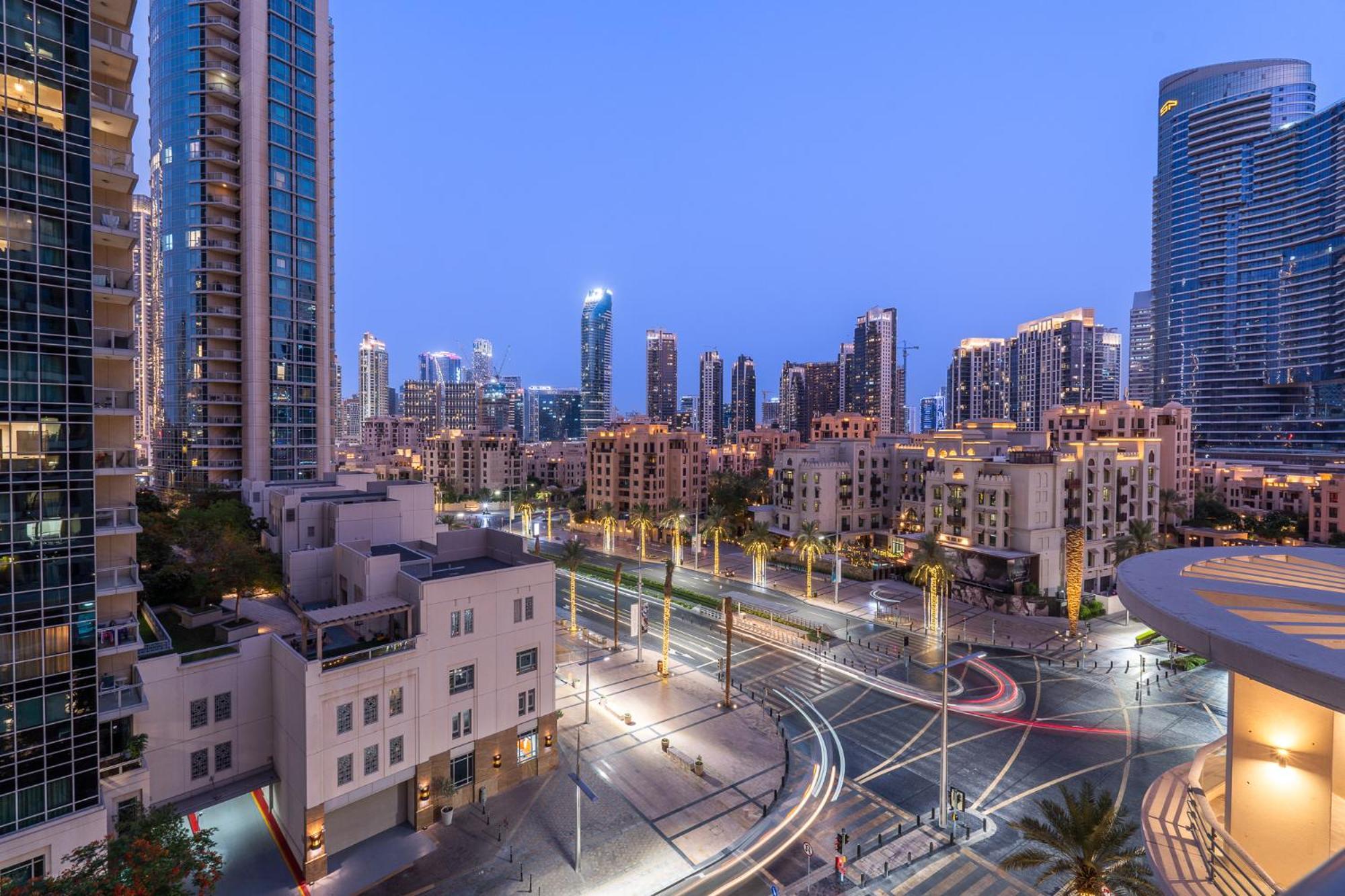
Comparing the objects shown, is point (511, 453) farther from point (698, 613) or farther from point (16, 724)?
point (16, 724)

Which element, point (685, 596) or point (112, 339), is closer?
point (112, 339)

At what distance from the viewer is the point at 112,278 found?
32.7 metres

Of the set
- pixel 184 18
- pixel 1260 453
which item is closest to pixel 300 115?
pixel 184 18

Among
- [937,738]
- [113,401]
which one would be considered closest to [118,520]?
[113,401]

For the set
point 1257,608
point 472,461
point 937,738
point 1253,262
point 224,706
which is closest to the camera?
point 1257,608

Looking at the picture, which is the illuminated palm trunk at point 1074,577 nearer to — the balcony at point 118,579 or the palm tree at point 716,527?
the palm tree at point 716,527

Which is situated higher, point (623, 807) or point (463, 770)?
point (463, 770)

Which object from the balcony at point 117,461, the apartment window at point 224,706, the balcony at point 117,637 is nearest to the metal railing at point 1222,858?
the apartment window at point 224,706

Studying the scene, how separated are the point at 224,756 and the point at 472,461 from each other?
120758mm

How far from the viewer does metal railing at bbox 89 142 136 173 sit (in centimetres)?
3225

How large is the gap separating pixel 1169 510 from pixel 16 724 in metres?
120

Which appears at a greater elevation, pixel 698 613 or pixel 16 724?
pixel 16 724

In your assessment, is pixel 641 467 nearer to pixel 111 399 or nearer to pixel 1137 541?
pixel 1137 541

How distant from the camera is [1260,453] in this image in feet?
475
